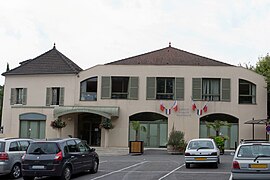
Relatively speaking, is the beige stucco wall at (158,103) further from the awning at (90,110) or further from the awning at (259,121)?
the awning at (259,121)

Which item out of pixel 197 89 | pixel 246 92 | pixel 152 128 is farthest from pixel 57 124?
pixel 246 92

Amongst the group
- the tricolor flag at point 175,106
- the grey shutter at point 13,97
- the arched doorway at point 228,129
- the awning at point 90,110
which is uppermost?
the grey shutter at point 13,97

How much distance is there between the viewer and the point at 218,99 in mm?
39688

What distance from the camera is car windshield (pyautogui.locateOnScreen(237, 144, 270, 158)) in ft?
45.5

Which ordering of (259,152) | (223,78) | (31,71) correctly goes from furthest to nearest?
(31,71), (223,78), (259,152)

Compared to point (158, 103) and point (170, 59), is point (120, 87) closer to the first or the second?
point (158, 103)

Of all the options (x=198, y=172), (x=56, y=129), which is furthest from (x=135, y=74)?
(x=198, y=172)

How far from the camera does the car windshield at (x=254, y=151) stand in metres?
13.9

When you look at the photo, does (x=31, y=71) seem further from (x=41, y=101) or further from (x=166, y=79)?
(x=166, y=79)

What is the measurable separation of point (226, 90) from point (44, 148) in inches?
1013

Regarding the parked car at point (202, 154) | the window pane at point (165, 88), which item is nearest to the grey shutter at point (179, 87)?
the window pane at point (165, 88)

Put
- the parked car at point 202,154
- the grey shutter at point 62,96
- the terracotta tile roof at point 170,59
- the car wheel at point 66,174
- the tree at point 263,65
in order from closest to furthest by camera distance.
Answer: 1. the car wheel at point 66,174
2. the parked car at point 202,154
3. the grey shutter at point 62,96
4. the terracotta tile roof at point 170,59
5. the tree at point 263,65

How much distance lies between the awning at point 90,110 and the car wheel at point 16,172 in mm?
20923

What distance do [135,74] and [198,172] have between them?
70.5 feet
